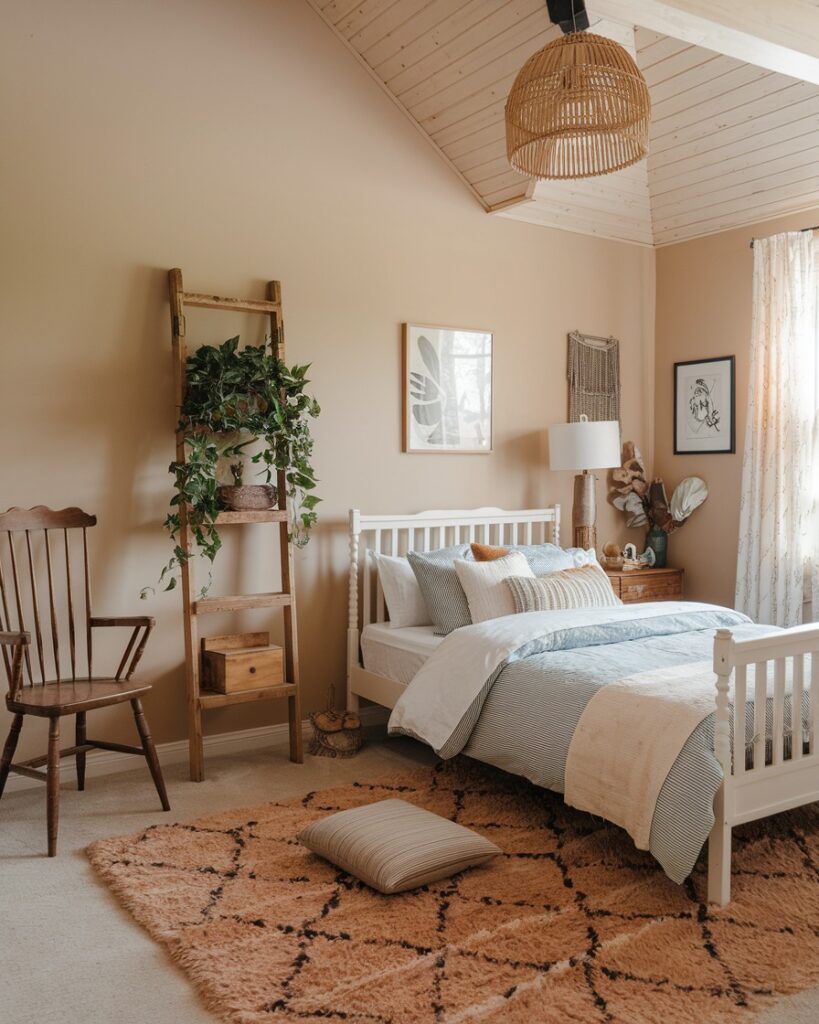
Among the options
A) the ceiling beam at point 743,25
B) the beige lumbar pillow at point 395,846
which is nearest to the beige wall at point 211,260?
the beige lumbar pillow at point 395,846

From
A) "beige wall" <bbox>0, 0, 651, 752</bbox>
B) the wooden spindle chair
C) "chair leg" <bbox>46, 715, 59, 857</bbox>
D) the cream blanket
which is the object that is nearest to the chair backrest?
the wooden spindle chair

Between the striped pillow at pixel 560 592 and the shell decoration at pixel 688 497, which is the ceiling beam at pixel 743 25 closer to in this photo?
the striped pillow at pixel 560 592

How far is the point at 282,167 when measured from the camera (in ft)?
13.7

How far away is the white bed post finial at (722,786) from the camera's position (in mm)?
2557

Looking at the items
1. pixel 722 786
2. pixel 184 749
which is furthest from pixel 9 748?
pixel 722 786

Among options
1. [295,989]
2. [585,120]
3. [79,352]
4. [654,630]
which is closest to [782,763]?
[654,630]

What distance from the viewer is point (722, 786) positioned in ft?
8.41

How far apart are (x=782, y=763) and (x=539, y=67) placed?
87.0 inches

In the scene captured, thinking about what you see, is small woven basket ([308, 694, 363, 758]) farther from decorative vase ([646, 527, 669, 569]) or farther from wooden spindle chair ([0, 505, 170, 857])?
decorative vase ([646, 527, 669, 569])

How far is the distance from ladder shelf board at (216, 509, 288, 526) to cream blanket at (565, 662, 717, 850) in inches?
62.2

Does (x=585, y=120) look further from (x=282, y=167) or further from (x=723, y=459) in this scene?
(x=723, y=459)

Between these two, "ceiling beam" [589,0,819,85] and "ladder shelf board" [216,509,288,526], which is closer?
"ceiling beam" [589,0,819,85]

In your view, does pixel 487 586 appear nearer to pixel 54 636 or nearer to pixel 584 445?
pixel 584 445

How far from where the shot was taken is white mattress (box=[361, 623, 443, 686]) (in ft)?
12.8
